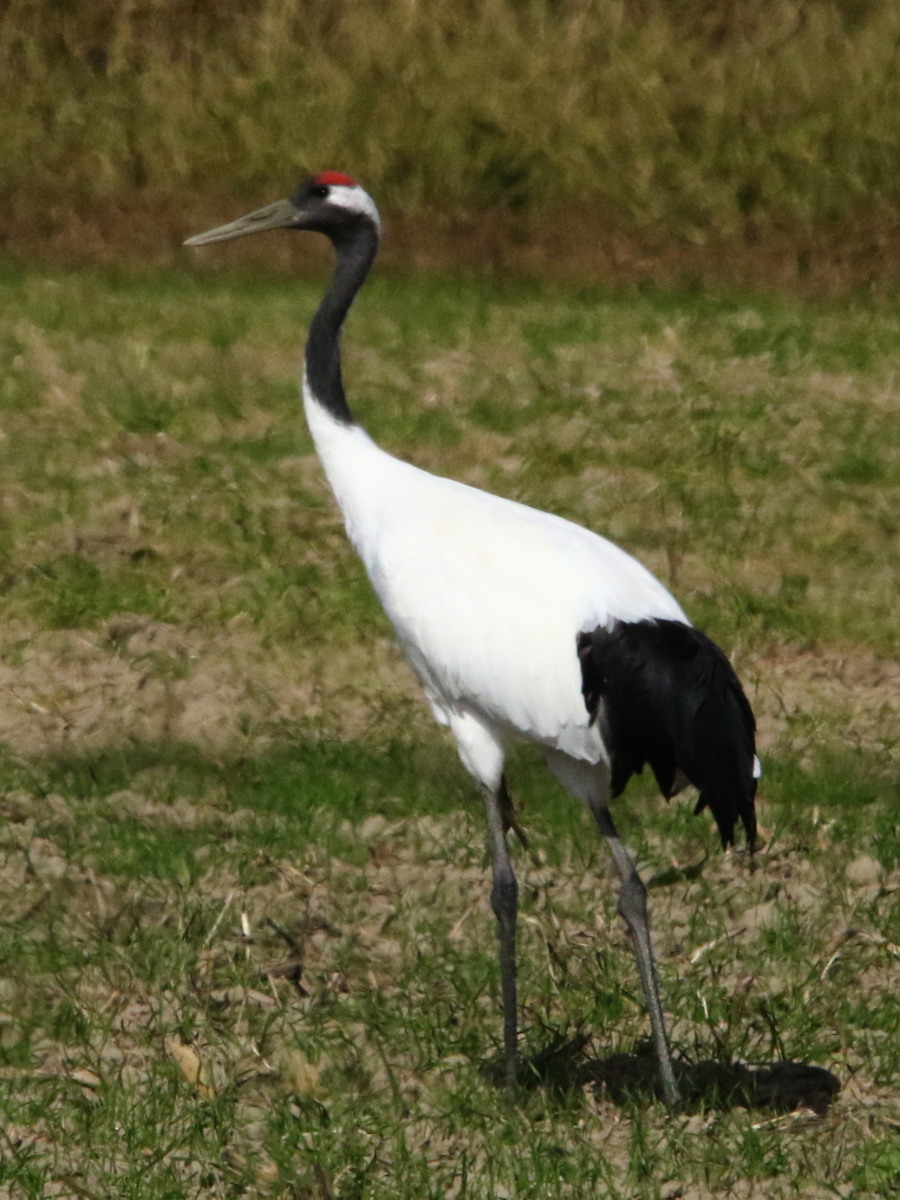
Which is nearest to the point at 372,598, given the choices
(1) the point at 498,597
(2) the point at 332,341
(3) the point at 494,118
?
(2) the point at 332,341

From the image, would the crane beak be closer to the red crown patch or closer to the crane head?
the crane head

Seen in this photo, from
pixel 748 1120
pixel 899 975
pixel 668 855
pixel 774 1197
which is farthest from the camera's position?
pixel 668 855

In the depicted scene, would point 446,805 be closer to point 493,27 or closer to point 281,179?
point 281,179

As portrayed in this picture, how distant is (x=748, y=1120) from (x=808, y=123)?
822 centimetres

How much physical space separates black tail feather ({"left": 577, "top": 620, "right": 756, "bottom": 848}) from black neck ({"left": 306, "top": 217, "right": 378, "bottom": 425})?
103 centimetres

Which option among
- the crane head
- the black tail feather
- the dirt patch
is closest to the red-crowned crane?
the black tail feather

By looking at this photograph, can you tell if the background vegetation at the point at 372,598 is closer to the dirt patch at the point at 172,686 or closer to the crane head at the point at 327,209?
the dirt patch at the point at 172,686

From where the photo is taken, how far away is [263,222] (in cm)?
576

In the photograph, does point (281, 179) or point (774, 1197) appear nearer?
point (774, 1197)

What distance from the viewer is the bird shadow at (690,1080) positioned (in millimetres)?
4457

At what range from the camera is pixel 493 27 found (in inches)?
478

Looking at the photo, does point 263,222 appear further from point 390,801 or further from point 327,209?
point 390,801

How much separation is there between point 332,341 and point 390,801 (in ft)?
4.51

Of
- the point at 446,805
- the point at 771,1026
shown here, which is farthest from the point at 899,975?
the point at 446,805
